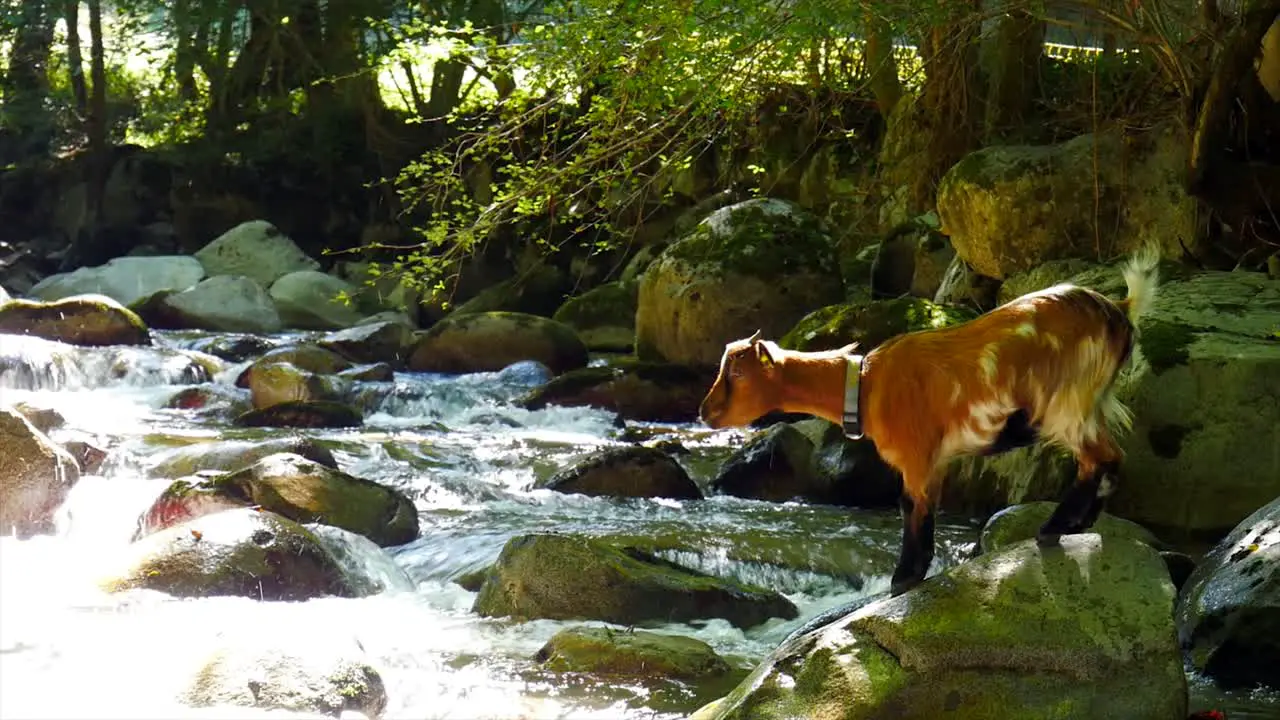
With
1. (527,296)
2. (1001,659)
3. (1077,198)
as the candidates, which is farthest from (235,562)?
(527,296)

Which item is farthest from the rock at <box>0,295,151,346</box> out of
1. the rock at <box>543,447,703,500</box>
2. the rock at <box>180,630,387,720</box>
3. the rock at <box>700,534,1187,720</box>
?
the rock at <box>700,534,1187,720</box>

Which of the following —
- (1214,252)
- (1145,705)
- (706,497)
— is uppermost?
(1214,252)

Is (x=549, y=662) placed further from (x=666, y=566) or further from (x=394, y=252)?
(x=394, y=252)

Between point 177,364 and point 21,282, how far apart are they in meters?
10.9

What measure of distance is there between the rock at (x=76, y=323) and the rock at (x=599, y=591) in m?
11.3

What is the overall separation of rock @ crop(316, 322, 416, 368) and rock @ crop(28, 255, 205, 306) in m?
6.35

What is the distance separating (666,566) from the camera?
819 cm

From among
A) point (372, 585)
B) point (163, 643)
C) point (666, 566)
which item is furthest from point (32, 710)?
point (666, 566)

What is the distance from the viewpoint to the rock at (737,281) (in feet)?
51.9

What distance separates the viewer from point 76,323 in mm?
17625

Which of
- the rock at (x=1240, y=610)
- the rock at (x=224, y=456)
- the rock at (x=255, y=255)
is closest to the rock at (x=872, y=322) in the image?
the rock at (x=224, y=456)

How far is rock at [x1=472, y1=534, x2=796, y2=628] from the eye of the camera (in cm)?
751

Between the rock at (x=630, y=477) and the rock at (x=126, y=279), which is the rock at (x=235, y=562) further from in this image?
the rock at (x=126, y=279)

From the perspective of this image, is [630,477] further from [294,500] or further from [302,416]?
[302,416]
